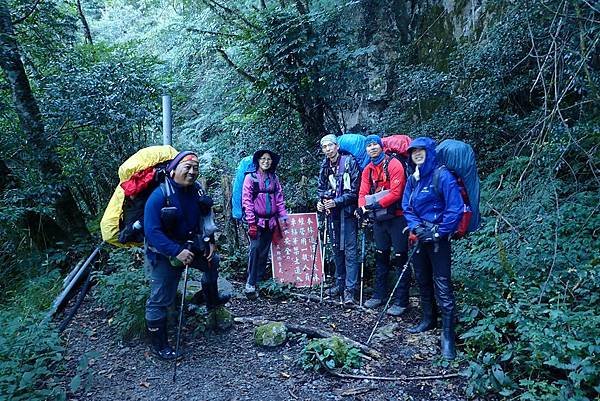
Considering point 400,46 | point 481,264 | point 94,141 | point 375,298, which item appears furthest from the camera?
point 400,46

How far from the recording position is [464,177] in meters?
4.38

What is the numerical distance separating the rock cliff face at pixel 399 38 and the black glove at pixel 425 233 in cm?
508

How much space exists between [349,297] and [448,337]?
181cm

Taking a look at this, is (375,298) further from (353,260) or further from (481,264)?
(481,264)

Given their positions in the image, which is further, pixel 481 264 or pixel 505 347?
pixel 481 264

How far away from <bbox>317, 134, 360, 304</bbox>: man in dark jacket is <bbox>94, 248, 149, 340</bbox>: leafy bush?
2.63m

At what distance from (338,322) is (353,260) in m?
0.94

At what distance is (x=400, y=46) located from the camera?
1043 centimetres

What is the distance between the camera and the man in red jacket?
5.31 meters

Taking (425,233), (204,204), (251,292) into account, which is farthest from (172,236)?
(425,233)

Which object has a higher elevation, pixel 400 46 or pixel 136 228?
pixel 400 46

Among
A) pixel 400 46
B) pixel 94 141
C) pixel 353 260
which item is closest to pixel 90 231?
pixel 94 141

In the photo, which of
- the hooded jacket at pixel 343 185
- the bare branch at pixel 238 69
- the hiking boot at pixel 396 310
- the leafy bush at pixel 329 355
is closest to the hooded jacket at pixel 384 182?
the hooded jacket at pixel 343 185

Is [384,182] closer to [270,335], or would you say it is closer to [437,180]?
[437,180]
